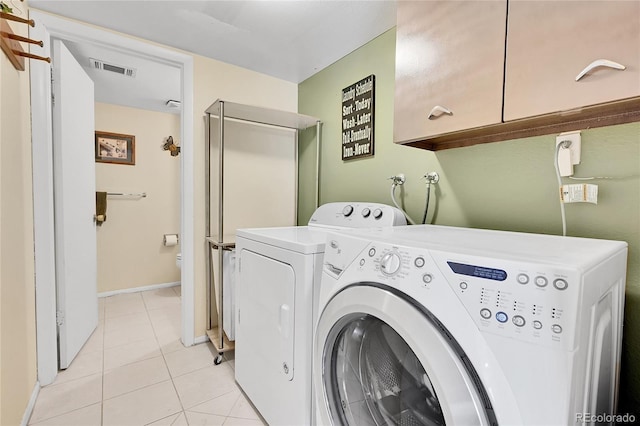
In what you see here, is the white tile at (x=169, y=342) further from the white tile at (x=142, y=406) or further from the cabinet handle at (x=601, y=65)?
the cabinet handle at (x=601, y=65)

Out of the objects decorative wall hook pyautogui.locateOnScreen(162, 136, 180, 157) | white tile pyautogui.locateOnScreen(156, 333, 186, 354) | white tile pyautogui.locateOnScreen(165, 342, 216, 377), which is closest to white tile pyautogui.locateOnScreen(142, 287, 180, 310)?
white tile pyautogui.locateOnScreen(156, 333, 186, 354)

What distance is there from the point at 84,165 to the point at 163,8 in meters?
1.24

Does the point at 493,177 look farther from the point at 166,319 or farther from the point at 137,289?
the point at 137,289

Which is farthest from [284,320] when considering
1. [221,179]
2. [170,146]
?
[170,146]

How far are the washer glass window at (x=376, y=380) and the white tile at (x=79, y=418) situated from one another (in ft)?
4.28

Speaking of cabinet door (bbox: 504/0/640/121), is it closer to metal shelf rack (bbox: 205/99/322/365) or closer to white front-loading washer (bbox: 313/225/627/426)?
white front-loading washer (bbox: 313/225/627/426)

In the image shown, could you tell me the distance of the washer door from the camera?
0.61 metres

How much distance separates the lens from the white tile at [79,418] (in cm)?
142

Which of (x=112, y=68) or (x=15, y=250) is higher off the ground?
(x=112, y=68)

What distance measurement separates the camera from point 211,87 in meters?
2.20

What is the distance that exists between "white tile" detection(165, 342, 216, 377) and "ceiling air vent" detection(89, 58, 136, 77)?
224 centimetres

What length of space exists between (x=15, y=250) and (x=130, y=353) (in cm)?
109

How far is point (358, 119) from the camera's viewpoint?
1962 millimetres

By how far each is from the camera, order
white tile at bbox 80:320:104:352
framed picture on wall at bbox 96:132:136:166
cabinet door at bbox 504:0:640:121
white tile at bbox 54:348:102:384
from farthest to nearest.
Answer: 1. framed picture on wall at bbox 96:132:136:166
2. white tile at bbox 80:320:104:352
3. white tile at bbox 54:348:102:384
4. cabinet door at bbox 504:0:640:121
